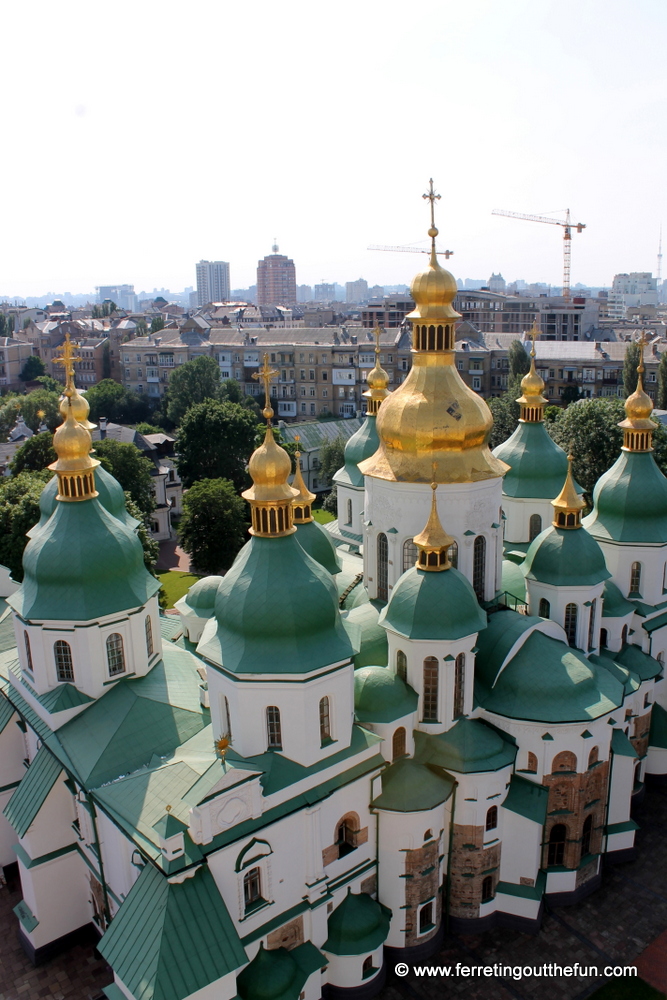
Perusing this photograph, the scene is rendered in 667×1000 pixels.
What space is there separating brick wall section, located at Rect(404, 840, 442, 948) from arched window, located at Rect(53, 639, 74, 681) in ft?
37.3

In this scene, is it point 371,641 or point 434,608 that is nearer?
point 434,608

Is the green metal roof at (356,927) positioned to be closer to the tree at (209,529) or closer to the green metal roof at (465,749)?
the green metal roof at (465,749)

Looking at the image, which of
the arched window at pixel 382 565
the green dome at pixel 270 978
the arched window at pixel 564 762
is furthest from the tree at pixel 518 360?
the green dome at pixel 270 978

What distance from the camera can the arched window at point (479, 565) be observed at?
2647cm

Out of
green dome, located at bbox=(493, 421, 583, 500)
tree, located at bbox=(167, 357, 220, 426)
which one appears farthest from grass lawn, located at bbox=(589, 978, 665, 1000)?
tree, located at bbox=(167, 357, 220, 426)

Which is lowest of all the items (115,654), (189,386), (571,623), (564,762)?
(564,762)

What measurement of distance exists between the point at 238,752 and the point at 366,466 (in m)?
10.6

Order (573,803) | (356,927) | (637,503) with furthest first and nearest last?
(637,503), (573,803), (356,927)

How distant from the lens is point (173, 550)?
58.1m

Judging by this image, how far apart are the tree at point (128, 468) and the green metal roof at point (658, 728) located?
34.5 m

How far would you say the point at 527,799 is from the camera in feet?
78.0

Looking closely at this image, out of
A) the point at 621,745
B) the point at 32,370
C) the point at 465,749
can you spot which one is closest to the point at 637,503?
the point at 621,745

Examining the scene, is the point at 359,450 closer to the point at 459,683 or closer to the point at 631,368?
the point at 459,683

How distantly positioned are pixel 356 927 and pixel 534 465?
19.1 m
